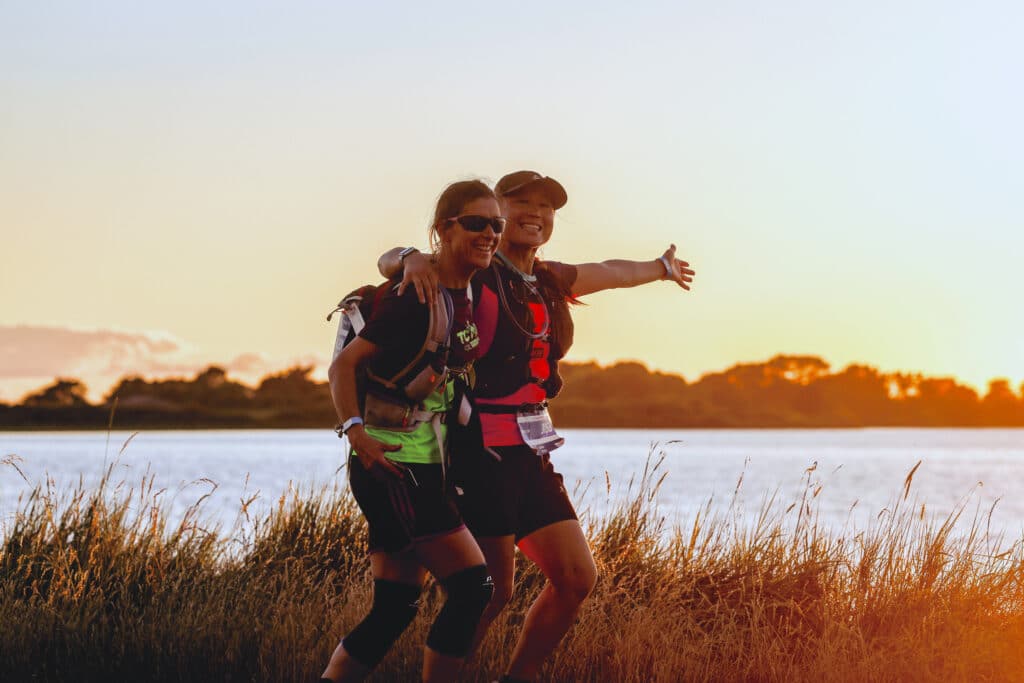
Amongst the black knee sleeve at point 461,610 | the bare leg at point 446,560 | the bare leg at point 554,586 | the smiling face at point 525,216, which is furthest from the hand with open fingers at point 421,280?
the bare leg at point 554,586

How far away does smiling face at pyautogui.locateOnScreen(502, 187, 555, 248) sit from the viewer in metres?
4.92

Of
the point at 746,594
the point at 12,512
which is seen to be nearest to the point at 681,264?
the point at 746,594

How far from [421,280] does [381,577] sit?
1076 millimetres

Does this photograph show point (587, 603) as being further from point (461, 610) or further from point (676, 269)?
point (461, 610)

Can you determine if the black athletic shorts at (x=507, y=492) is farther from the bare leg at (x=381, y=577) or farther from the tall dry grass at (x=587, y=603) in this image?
the tall dry grass at (x=587, y=603)

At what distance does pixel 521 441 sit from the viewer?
4707mm

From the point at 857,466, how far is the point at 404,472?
49.5 m

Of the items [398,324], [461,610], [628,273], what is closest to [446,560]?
[461,610]

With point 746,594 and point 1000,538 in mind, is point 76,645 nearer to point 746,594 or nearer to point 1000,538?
point 746,594

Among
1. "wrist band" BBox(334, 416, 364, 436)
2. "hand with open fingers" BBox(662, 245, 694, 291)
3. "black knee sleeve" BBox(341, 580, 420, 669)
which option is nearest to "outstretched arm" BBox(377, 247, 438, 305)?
"wrist band" BBox(334, 416, 364, 436)

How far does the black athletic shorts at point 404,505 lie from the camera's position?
4.18 metres

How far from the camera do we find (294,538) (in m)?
8.32

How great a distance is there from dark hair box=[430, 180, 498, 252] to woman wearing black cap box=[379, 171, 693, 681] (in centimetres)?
17

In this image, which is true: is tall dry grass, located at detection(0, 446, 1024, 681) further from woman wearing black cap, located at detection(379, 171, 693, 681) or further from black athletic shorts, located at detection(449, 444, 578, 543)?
black athletic shorts, located at detection(449, 444, 578, 543)
